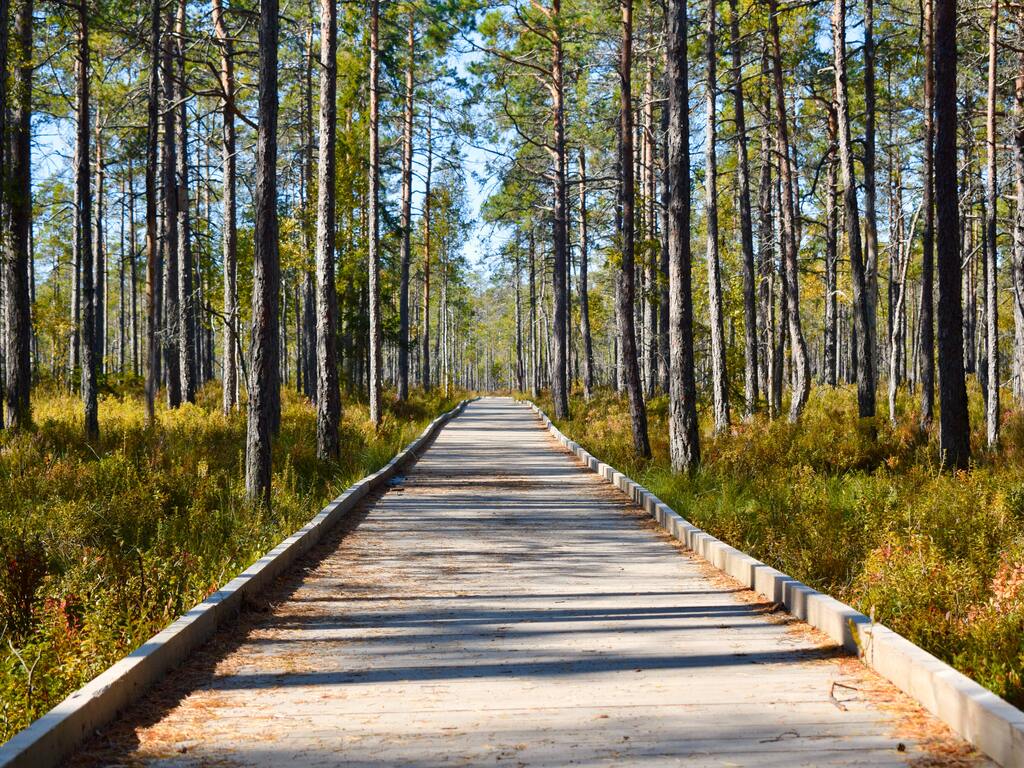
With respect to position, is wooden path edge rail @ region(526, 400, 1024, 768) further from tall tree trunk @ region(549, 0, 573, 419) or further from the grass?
tall tree trunk @ region(549, 0, 573, 419)

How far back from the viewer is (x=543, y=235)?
48750 millimetres

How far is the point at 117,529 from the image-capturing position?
9.32 meters

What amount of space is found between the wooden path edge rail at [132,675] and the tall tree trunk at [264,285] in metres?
1.68

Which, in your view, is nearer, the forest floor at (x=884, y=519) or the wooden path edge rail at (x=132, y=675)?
the wooden path edge rail at (x=132, y=675)

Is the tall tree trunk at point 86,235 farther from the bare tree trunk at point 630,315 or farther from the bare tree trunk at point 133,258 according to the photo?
the bare tree trunk at point 133,258

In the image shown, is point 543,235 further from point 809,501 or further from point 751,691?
point 751,691

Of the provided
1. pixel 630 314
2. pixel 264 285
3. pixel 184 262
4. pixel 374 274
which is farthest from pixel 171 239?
pixel 264 285

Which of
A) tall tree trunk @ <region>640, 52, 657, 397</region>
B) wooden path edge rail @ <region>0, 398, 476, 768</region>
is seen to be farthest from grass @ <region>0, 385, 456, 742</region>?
tall tree trunk @ <region>640, 52, 657, 397</region>

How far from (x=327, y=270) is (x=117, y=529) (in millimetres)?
8530

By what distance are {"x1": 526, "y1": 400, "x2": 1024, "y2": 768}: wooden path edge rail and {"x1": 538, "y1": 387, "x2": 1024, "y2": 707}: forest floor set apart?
26 cm

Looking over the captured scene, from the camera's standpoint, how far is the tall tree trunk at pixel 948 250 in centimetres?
1338

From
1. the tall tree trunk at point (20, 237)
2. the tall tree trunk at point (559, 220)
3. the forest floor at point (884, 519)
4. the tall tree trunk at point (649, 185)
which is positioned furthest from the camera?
the tall tree trunk at point (649, 185)

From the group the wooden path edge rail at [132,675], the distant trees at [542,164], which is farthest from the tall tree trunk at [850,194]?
the wooden path edge rail at [132,675]

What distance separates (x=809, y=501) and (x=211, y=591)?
6.73 metres
